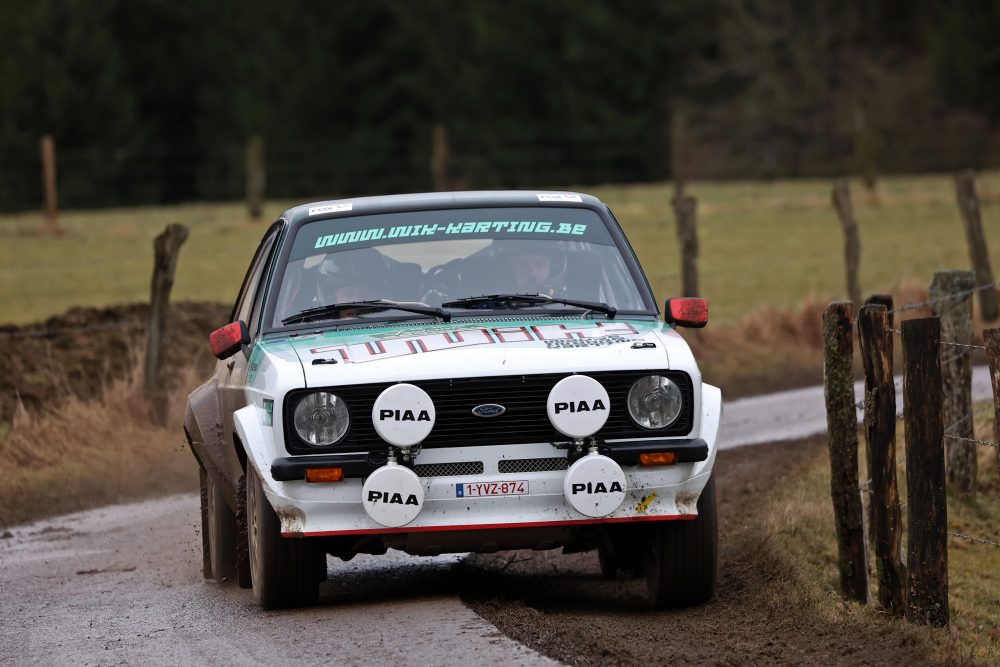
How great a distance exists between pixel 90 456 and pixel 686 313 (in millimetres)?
6428

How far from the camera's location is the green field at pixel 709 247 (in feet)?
84.6

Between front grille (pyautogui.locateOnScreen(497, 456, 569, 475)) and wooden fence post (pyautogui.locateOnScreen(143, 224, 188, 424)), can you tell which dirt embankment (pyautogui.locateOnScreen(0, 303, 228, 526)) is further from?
front grille (pyautogui.locateOnScreen(497, 456, 569, 475))

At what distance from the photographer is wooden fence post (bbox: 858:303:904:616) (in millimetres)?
7637

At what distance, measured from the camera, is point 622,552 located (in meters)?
8.08

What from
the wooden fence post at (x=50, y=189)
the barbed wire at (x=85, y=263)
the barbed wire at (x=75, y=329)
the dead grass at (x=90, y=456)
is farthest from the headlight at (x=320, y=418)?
the wooden fence post at (x=50, y=189)

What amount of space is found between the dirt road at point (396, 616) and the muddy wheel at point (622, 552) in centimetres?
10

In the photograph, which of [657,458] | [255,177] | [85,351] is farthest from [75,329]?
[255,177]

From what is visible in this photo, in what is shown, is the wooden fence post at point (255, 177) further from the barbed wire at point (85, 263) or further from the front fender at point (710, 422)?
the front fender at point (710, 422)

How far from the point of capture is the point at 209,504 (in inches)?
365

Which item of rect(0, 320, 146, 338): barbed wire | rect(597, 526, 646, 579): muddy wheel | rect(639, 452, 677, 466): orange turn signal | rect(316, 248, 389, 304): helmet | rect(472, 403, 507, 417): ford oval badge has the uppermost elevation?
rect(316, 248, 389, 304): helmet

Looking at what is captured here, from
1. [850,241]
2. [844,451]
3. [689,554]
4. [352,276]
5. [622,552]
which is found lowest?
[622,552]

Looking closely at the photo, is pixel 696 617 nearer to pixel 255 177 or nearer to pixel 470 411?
pixel 470 411

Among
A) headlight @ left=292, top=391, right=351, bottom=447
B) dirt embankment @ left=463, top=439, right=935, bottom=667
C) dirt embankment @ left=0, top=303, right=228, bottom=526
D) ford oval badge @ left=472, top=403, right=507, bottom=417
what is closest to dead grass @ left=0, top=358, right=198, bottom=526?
dirt embankment @ left=0, top=303, right=228, bottom=526

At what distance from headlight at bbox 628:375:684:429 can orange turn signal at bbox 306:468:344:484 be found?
1.19 m
